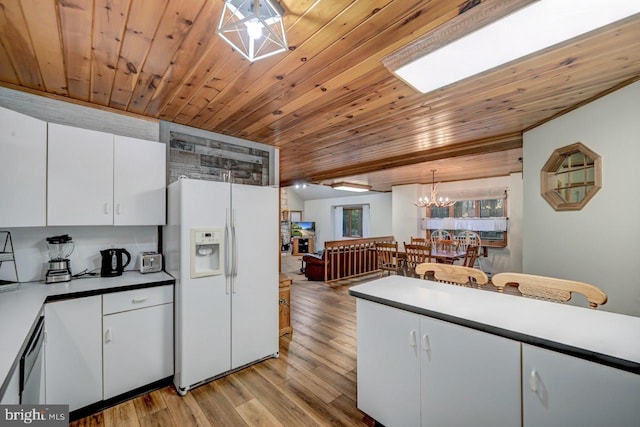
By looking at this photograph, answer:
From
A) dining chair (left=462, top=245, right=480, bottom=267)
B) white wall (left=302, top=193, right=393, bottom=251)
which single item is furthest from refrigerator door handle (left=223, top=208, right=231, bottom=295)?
white wall (left=302, top=193, right=393, bottom=251)

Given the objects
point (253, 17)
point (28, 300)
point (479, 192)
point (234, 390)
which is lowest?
point (234, 390)

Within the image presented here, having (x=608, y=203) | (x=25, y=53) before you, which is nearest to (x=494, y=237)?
(x=608, y=203)

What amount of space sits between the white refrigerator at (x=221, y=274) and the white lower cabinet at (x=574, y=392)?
82.0 inches

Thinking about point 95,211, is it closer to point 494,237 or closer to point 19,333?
point 19,333

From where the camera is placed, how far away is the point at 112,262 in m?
2.28

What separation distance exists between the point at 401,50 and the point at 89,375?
2979 mm

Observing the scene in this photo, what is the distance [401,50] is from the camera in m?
1.49

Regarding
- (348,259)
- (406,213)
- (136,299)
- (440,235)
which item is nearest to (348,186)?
(406,213)

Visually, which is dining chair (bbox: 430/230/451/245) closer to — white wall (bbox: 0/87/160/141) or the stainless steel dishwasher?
white wall (bbox: 0/87/160/141)

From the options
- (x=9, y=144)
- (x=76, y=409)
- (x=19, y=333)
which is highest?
(x=9, y=144)

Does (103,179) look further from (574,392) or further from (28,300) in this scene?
(574,392)

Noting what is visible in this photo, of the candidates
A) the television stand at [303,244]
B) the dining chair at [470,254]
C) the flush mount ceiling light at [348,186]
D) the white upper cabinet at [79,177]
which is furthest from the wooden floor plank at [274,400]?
the television stand at [303,244]

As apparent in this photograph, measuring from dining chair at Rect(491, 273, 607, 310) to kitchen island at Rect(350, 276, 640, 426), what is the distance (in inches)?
4.8

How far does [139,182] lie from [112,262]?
0.73 meters
